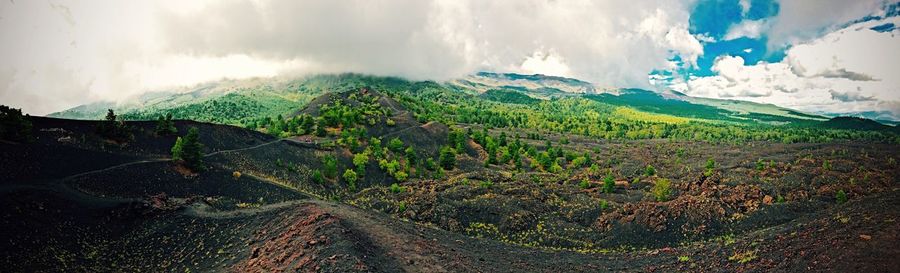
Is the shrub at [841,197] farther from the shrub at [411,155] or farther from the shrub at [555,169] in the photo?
the shrub at [411,155]

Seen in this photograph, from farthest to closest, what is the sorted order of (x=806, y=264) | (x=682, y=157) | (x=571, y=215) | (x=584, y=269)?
(x=682, y=157), (x=571, y=215), (x=584, y=269), (x=806, y=264)

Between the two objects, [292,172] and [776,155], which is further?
[776,155]

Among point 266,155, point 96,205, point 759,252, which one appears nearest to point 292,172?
point 266,155

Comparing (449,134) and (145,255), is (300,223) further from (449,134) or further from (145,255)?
(449,134)

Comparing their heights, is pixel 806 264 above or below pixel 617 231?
above

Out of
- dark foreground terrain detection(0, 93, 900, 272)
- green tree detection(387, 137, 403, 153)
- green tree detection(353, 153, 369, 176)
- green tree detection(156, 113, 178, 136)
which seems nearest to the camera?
dark foreground terrain detection(0, 93, 900, 272)

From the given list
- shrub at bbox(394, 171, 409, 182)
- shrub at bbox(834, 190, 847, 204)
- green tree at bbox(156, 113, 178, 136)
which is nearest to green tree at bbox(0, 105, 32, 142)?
green tree at bbox(156, 113, 178, 136)

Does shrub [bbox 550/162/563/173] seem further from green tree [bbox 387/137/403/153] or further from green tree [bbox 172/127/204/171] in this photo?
green tree [bbox 172/127/204/171]

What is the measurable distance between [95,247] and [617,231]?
1963 inches

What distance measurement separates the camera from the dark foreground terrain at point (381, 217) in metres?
35.8

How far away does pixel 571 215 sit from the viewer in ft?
203

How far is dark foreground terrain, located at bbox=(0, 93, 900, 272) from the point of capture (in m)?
35.8

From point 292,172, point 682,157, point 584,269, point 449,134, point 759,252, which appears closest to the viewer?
point 759,252

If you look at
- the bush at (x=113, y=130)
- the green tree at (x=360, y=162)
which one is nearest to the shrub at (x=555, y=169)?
the green tree at (x=360, y=162)
